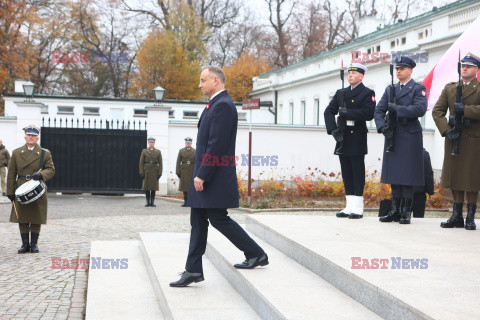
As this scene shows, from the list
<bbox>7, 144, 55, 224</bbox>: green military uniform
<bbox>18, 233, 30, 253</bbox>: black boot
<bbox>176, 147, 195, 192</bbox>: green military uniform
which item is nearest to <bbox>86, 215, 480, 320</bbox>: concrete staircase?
<bbox>7, 144, 55, 224</bbox>: green military uniform

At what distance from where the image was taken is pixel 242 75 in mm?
49656

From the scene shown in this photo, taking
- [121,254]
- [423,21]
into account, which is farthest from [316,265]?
[423,21]

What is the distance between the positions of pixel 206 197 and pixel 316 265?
51.0 inches

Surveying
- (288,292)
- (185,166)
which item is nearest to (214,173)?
(288,292)

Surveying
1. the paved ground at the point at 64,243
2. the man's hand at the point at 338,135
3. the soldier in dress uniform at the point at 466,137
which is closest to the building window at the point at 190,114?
the paved ground at the point at 64,243

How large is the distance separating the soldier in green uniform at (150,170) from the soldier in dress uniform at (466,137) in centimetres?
1134

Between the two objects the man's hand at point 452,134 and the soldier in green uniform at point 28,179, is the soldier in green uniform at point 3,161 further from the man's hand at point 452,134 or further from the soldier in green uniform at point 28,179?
the man's hand at point 452,134

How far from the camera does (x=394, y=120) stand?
770 cm

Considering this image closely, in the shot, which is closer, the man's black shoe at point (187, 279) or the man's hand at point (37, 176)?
the man's black shoe at point (187, 279)

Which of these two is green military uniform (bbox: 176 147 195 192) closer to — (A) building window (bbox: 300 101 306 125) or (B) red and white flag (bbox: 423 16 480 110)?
(B) red and white flag (bbox: 423 16 480 110)

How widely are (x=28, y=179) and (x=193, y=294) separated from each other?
454 cm

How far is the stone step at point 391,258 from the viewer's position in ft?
13.7

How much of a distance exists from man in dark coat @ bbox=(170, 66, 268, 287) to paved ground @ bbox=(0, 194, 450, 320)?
4.02 ft

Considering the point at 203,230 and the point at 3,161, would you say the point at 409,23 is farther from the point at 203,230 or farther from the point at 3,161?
the point at 203,230
